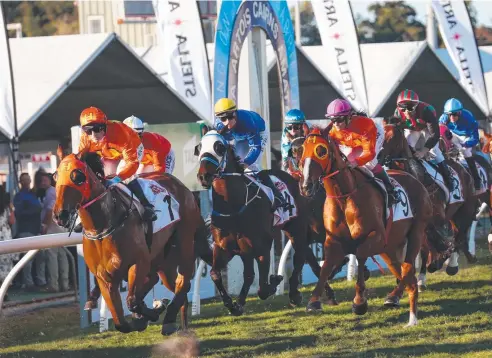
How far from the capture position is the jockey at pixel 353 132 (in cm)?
898

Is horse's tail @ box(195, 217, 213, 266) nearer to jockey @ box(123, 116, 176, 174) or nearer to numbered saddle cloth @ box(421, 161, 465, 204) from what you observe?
jockey @ box(123, 116, 176, 174)

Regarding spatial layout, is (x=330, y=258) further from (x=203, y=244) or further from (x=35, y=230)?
(x=35, y=230)

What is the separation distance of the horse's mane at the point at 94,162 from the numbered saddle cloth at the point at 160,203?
58cm

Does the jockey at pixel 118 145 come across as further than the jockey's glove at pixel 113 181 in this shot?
Yes

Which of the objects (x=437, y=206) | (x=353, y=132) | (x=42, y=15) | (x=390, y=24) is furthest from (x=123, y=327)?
(x=42, y=15)

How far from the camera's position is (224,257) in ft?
29.8

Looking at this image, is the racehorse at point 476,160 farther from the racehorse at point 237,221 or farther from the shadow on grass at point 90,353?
the shadow on grass at point 90,353

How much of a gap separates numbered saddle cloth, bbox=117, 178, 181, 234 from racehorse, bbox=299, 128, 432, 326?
116 cm

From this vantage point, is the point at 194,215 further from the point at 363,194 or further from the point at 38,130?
the point at 38,130

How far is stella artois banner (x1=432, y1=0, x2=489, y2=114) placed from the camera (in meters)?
19.8

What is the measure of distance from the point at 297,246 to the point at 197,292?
49.0 inches

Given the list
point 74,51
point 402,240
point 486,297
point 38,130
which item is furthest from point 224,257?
point 74,51

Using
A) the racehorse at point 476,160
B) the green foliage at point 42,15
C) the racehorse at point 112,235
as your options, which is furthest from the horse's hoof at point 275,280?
the green foliage at point 42,15

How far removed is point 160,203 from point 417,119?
11.7 feet
